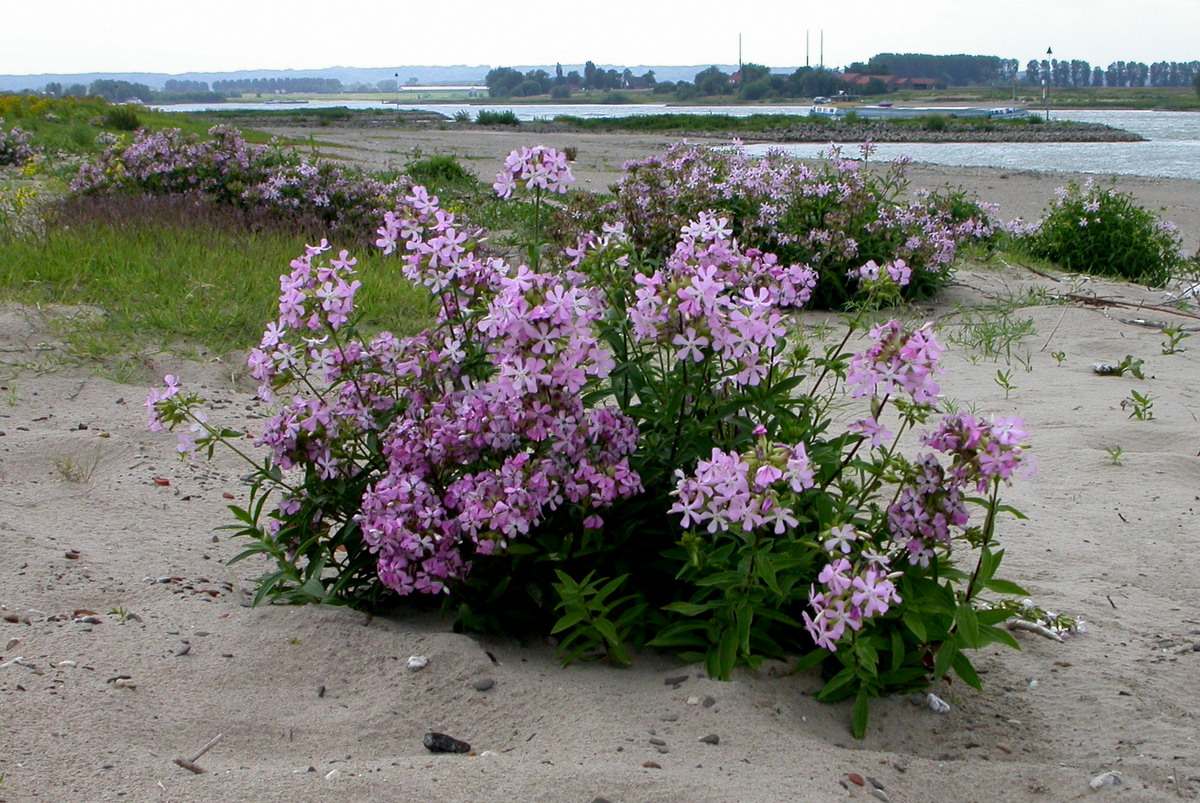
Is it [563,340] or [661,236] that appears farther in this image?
[661,236]

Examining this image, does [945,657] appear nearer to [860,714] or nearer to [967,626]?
[967,626]

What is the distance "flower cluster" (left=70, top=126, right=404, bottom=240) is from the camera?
8.65 metres

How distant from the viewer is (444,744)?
7.29ft

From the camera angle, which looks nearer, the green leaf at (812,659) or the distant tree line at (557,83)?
the green leaf at (812,659)

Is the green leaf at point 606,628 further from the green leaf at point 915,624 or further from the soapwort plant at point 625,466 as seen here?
the green leaf at point 915,624

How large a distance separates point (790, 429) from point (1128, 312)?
5.88m

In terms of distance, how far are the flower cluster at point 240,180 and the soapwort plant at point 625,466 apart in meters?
5.88

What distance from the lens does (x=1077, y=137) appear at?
44750 mm

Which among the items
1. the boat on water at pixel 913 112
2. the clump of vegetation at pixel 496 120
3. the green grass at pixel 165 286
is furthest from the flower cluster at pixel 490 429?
the boat on water at pixel 913 112

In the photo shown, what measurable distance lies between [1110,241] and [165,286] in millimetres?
8436

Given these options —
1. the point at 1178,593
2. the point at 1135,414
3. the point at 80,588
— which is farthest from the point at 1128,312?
the point at 80,588

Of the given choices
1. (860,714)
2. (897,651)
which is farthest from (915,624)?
(860,714)

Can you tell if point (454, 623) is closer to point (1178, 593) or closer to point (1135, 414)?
point (1178, 593)

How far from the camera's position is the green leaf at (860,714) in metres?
2.34
